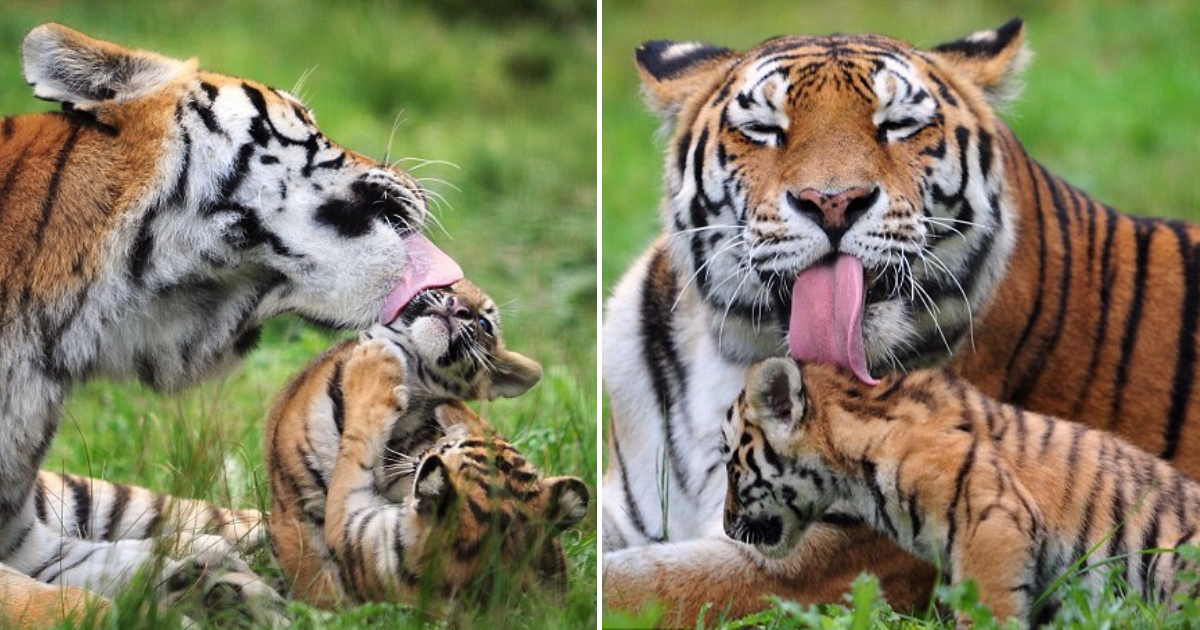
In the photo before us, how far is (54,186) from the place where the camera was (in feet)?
9.07

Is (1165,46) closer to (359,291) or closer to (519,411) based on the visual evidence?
(519,411)

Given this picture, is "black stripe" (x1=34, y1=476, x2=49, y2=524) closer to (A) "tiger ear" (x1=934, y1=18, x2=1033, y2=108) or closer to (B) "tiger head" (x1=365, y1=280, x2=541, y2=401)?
(B) "tiger head" (x1=365, y1=280, x2=541, y2=401)

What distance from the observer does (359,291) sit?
283 centimetres

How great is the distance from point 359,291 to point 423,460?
0.40 m

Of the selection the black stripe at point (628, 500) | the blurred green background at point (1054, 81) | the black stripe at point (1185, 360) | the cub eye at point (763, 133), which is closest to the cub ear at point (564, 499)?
the cub eye at point (763, 133)

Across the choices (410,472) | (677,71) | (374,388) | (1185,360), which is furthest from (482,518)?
(1185,360)

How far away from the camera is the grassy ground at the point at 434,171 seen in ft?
10.9

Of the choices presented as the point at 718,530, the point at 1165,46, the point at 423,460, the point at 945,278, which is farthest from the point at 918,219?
the point at 1165,46

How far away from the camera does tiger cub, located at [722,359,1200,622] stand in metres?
2.66

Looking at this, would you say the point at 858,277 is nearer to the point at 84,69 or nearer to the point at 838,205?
the point at 838,205

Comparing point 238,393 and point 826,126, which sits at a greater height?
point 826,126

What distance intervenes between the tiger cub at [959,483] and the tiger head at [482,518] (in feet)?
1.40

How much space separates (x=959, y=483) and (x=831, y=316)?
367 millimetres

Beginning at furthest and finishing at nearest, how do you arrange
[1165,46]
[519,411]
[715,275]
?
[1165,46], [519,411], [715,275]
